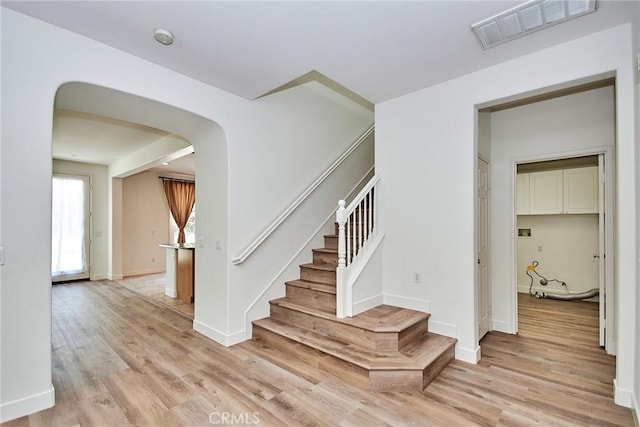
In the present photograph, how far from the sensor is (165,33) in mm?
2279

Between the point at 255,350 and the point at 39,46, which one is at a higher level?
the point at 39,46

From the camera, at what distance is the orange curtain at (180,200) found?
834 centimetres

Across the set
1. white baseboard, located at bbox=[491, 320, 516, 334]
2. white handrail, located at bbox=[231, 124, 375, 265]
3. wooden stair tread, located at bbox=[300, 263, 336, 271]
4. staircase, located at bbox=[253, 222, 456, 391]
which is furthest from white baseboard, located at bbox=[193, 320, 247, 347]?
white baseboard, located at bbox=[491, 320, 516, 334]

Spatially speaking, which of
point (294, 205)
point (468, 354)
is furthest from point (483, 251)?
point (294, 205)

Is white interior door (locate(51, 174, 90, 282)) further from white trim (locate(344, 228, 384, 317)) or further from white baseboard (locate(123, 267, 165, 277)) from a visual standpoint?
white trim (locate(344, 228, 384, 317))

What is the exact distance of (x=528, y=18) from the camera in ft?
6.99

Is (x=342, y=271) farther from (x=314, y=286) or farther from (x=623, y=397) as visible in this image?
(x=623, y=397)

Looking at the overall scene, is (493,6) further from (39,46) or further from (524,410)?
(39,46)

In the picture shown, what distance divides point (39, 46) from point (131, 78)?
584 mm

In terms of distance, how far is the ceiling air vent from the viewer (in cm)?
201

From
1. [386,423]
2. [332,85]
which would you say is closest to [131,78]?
[332,85]

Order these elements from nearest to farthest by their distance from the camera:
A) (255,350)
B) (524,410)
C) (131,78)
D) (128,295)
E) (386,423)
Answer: (386,423)
(524,410)
(131,78)
(255,350)
(128,295)

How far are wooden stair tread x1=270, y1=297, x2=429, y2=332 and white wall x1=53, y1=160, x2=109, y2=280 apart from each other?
6008 millimetres

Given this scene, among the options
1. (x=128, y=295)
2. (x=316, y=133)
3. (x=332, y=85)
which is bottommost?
(x=128, y=295)
